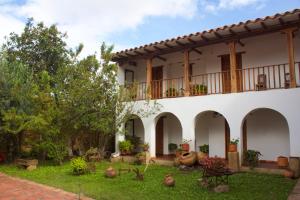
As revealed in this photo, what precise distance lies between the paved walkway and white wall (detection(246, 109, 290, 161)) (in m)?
8.07

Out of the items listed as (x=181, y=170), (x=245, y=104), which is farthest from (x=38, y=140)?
(x=245, y=104)

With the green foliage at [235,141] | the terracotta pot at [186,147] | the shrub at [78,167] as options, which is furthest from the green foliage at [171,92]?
the shrub at [78,167]

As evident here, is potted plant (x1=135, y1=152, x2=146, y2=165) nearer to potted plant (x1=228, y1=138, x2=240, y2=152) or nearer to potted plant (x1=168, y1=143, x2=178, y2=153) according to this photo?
potted plant (x1=168, y1=143, x2=178, y2=153)

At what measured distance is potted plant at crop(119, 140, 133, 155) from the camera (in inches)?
593

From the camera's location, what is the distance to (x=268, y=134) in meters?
12.9

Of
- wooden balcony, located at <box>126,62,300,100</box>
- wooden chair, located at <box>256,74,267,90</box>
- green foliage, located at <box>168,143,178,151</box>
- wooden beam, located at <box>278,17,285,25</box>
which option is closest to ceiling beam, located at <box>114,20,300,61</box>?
wooden beam, located at <box>278,17,285,25</box>

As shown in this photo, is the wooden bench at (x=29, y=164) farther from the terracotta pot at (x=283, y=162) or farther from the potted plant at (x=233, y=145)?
the terracotta pot at (x=283, y=162)

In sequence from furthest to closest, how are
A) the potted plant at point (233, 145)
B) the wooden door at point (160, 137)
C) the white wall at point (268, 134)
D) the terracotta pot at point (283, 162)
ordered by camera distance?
the wooden door at point (160, 137) < the white wall at point (268, 134) < the potted plant at point (233, 145) < the terracotta pot at point (283, 162)

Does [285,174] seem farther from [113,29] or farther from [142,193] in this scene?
[113,29]

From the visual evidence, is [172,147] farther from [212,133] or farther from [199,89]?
[199,89]

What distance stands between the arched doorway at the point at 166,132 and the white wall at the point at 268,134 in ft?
13.5

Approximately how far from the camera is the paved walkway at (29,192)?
8.12 metres

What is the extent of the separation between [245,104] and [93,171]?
6.28 meters

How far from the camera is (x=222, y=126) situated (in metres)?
14.1
